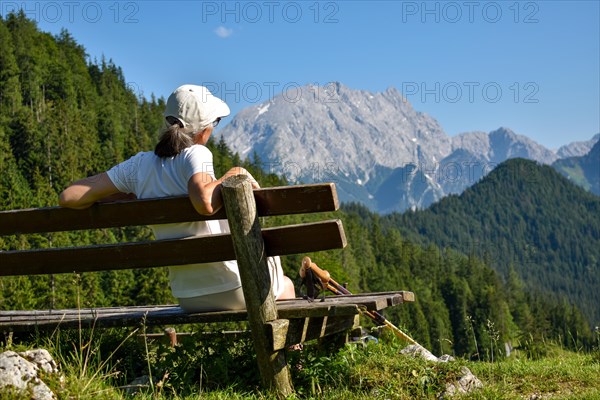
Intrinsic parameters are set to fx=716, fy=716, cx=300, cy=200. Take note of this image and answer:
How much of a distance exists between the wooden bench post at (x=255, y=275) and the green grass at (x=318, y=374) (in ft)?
0.59

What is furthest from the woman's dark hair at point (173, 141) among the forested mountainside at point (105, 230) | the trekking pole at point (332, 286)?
the forested mountainside at point (105, 230)

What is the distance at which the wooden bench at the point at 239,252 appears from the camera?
15.3 feet

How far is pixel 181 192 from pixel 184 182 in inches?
3.9

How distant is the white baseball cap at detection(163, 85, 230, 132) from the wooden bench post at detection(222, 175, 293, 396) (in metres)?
0.83

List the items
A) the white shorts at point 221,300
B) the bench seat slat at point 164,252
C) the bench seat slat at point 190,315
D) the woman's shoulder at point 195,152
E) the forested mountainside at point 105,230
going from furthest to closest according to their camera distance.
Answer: the forested mountainside at point 105,230 < the white shorts at point 221,300 < the woman's shoulder at point 195,152 < the bench seat slat at point 190,315 < the bench seat slat at point 164,252

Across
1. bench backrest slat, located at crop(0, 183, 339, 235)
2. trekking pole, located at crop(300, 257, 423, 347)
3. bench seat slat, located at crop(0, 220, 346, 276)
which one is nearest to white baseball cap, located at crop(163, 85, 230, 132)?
bench backrest slat, located at crop(0, 183, 339, 235)

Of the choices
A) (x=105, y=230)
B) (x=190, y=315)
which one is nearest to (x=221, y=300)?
(x=190, y=315)

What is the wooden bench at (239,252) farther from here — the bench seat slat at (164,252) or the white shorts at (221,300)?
the white shorts at (221,300)

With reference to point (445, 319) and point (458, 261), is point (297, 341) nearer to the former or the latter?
point (445, 319)

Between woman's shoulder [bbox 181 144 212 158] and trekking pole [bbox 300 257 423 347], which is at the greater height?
woman's shoulder [bbox 181 144 212 158]

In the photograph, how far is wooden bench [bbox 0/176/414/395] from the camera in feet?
15.3

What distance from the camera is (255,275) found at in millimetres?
4789

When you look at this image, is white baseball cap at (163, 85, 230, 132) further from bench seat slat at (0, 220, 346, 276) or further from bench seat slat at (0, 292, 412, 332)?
bench seat slat at (0, 292, 412, 332)

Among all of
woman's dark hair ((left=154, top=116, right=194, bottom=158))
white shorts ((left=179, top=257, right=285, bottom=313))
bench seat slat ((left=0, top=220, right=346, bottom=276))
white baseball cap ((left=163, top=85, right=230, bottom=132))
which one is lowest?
white shorts ((left=179, top=257, right=285, bottom=313))
